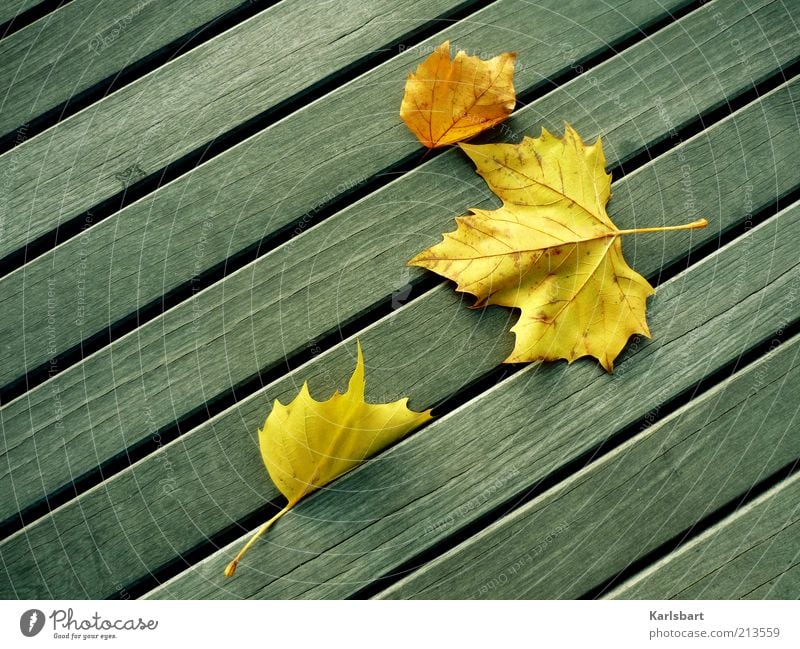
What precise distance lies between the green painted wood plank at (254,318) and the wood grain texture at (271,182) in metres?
0.06

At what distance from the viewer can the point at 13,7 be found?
1.13 metres

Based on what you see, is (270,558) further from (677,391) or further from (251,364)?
(677,391)

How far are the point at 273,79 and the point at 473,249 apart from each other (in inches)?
20.1

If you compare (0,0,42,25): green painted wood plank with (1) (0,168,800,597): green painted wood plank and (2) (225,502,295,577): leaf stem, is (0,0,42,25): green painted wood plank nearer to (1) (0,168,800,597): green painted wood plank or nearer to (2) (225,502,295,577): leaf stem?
(1) (0,168,800,597): green painted wood plank

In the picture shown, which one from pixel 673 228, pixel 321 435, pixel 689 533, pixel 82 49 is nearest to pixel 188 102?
pixel 82 49

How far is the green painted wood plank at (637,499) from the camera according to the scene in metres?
1.03

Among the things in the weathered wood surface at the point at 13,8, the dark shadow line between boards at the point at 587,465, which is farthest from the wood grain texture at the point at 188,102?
the dark shadow line between boards at the point at 587,465

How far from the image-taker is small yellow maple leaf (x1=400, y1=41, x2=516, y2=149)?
3.40ft

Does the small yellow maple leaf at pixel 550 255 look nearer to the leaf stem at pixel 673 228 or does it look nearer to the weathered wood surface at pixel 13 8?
the leaf stem at pixel 673 228

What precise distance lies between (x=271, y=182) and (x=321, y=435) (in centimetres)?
48

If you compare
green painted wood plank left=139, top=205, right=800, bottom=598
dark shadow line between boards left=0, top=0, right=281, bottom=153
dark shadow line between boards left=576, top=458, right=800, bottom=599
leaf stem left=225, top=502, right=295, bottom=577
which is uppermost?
dark shadow line between boards left=0, top=0, right=281, bottom=153

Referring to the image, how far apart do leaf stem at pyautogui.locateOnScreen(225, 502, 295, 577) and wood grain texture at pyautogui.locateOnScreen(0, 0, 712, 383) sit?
18.3 inches
